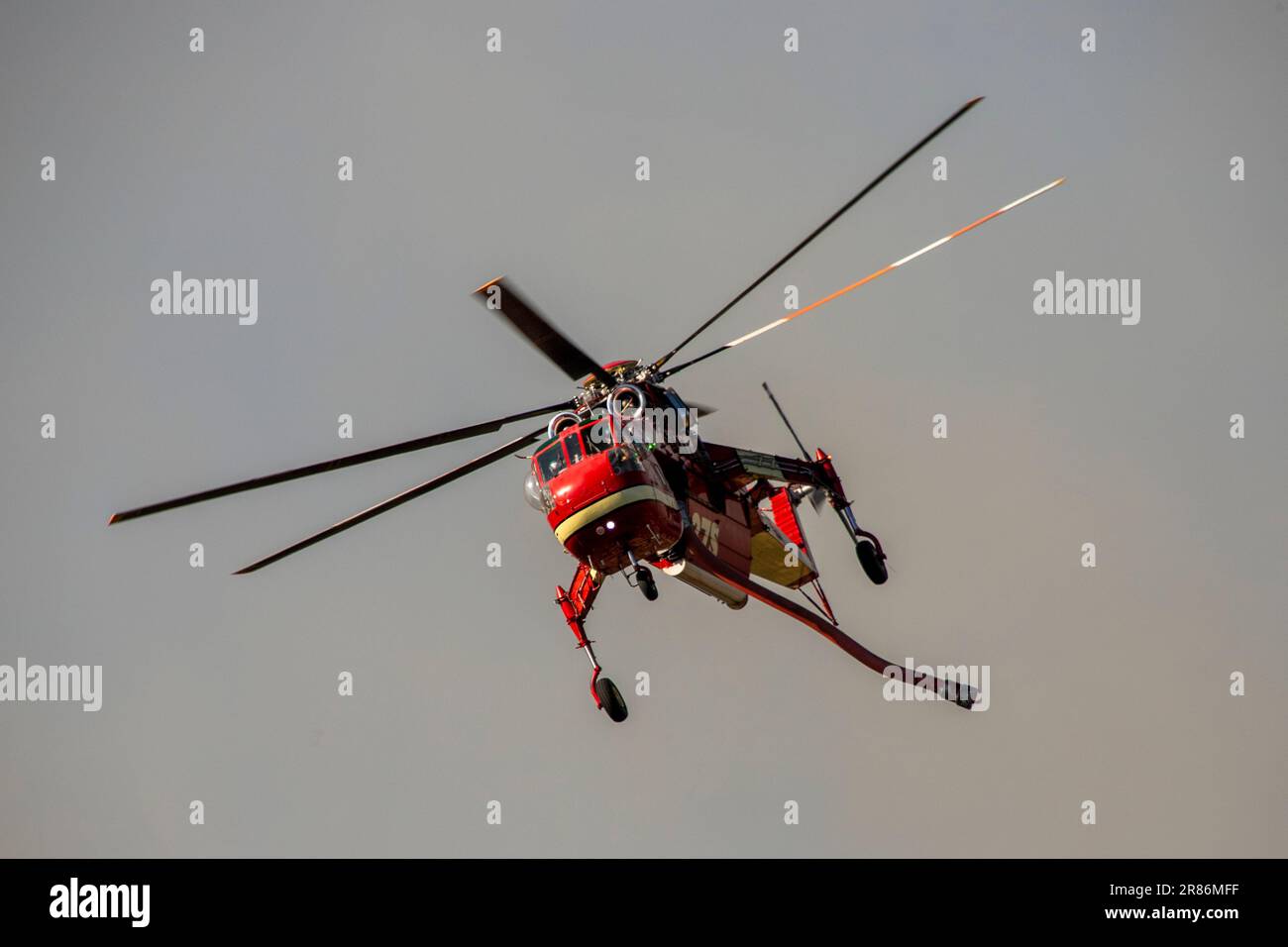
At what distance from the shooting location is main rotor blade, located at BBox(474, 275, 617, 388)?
18.2 m

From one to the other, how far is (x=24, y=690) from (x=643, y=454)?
1656cm

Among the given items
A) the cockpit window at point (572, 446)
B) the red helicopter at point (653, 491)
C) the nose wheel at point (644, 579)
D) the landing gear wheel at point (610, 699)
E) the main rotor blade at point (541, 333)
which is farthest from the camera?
the landing gear wheel at point (610, 699)

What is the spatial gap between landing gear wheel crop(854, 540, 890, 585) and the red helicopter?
0.07 feet

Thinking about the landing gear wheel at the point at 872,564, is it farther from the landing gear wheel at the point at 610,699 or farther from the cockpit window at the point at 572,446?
the cockpit window at the point at 572,446

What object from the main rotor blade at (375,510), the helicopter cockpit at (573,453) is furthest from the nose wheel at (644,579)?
the main rotor blade at (375,510)

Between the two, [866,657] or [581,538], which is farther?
[866,657]

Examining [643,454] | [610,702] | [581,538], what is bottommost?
[610,702]

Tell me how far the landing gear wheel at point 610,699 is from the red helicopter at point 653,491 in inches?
0.9

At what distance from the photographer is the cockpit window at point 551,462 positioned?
2128 centimetres

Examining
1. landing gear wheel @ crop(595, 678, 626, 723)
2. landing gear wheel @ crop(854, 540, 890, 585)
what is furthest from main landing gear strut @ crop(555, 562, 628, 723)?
landing gear wheel @ crop(854, 540, 890, 585)

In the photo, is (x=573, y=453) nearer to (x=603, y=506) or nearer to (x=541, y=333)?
(x=603, y=506)
